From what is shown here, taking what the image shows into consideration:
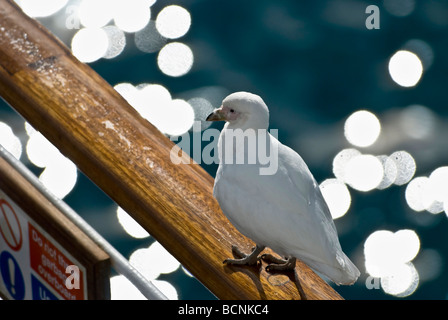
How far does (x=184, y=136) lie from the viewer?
24.4 ft

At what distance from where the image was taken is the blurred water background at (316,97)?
7.05 m

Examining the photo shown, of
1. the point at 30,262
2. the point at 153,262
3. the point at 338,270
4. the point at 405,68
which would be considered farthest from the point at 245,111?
the point at 405,68

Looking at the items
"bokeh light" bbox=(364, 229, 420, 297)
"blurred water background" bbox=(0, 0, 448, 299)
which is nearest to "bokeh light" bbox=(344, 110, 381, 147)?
"blurred water background" bbox=(0, 0, 448, 299)

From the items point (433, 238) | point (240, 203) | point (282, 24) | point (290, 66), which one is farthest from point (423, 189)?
point (240, 203)

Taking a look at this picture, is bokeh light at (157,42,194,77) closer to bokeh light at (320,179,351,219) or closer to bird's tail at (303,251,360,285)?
bokeh light at (320,179,351,219)

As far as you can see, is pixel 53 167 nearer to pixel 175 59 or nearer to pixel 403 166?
pixel 175 59

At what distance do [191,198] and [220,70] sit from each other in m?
6.04

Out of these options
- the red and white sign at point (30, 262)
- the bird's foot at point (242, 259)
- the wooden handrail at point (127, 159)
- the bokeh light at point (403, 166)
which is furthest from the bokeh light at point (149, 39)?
the bird's foot at point (242, 259)

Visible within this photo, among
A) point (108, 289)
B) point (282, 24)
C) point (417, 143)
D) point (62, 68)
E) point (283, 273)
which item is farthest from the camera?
point (282, 24)

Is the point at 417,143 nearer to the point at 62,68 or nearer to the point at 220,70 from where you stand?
the point at 220,70

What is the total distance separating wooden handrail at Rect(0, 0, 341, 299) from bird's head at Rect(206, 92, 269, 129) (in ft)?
1.61

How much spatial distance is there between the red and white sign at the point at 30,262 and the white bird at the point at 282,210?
1.75 feet

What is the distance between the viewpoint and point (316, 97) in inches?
309

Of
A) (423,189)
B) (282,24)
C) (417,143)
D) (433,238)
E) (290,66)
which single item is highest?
(282,24)
